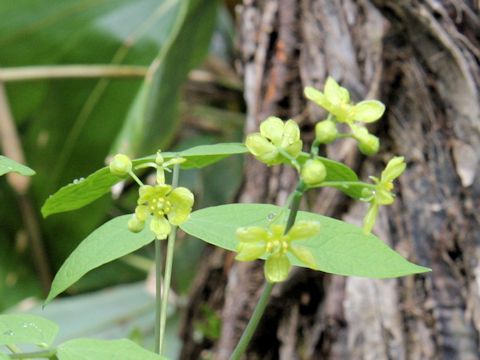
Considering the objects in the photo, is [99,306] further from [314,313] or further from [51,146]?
[314,313]

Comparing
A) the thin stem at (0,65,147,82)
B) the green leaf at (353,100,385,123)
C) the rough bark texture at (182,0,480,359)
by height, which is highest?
the green leaf at (353,100,385,123)

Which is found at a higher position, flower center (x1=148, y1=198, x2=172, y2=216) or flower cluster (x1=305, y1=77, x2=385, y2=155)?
flower cluster (x1=305, y1=77, x2=385, y2=155)

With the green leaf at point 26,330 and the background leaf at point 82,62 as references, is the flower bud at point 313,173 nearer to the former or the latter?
the green leaf at point 26,330

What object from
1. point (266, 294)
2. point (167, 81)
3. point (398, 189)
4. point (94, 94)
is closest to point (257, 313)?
point (266, 294)

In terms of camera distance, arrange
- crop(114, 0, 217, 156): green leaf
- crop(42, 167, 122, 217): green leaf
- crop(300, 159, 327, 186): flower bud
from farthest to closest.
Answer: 1. crop(114, 0, 217, 156): green leaf
2. crop(42, 167, 122, 217): green leaf
3. crop(300, 159, 327, 186): flower bud

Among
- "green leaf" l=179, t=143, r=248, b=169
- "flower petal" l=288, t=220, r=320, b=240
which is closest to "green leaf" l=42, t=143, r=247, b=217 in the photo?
"green leaf" l=179, t=143, r=248, b=169

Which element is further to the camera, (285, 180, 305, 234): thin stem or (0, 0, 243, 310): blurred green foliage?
(0, 0, 243, 310): blurred green foliage

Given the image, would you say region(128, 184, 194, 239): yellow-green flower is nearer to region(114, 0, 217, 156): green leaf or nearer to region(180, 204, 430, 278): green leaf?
region(180, 204, 430, 278): green leaf

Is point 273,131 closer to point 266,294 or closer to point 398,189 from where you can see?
point 266,294
